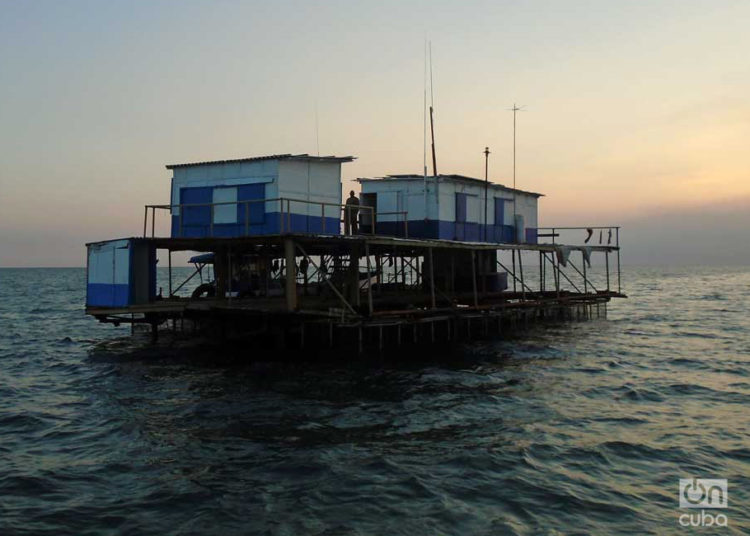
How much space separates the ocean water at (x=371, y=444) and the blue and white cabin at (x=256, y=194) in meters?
5.90

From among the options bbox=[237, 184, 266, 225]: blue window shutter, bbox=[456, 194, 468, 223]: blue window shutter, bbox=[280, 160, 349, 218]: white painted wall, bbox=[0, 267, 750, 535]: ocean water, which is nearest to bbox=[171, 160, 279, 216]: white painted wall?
bbox=[237, 184, 266, 225]: blue window shutter

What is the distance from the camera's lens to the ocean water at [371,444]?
1002 centimetres

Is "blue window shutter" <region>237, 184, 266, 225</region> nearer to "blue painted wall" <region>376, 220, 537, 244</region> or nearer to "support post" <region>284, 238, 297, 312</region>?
"support post" <region>284, 238, 297, 312</region>

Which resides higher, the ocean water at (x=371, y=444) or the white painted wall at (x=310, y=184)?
the white painted wall at (x=310, y=184)

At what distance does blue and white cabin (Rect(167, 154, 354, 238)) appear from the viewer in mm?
26125

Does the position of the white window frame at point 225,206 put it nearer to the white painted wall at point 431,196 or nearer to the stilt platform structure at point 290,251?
the stilt platform structure at point 290,251

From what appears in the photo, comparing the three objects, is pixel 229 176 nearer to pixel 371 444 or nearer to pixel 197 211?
pixel 197 211

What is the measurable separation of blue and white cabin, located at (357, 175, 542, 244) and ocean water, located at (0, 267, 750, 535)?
348 inches

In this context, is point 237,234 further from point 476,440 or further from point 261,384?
point 476,440

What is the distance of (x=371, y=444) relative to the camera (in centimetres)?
1352

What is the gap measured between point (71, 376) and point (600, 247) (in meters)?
34.0

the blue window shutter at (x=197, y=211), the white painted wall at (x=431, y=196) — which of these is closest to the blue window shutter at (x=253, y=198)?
the blue window shutter at (x=197, y=211)

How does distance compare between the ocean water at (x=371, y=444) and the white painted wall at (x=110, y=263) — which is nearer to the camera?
the ocean water at (x=371, y=444)

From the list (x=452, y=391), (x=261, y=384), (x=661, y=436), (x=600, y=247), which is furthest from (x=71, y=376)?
(x=600, y=247)
